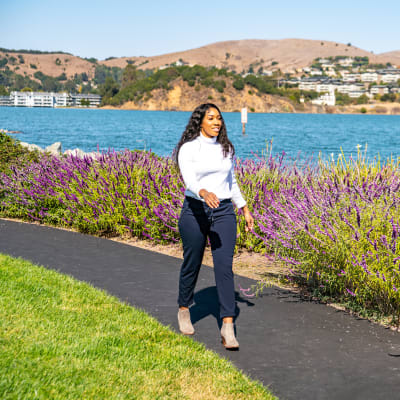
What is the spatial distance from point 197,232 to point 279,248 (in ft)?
7.66

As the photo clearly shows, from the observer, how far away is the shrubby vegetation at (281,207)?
5.57 m

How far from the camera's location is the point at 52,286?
6.02 meters

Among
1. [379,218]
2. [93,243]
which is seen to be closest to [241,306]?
[379,218]

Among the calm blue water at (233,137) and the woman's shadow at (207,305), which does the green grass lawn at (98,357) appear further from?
the calm blue water at (233,137)

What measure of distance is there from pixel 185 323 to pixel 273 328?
83cm

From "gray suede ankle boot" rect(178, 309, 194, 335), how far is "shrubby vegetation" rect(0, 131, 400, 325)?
5.01 feet

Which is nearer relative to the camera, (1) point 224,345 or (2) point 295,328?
(1) point 224,345

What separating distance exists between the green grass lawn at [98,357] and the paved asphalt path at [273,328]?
28 cm

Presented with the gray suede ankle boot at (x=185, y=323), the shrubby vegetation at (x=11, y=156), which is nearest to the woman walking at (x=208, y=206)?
the gray suede ankle boot at (x=185, y=323)

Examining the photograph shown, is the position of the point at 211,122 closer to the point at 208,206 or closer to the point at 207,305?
the point at 208,206

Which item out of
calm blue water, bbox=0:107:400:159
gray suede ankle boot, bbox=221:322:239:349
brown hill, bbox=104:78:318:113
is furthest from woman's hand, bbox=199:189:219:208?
brown hill, bbox=104:78:318:113

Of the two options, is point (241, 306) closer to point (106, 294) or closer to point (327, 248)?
point (327, 248)

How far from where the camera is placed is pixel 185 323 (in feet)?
16.6

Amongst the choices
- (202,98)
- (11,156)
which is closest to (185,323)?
(11,156)
